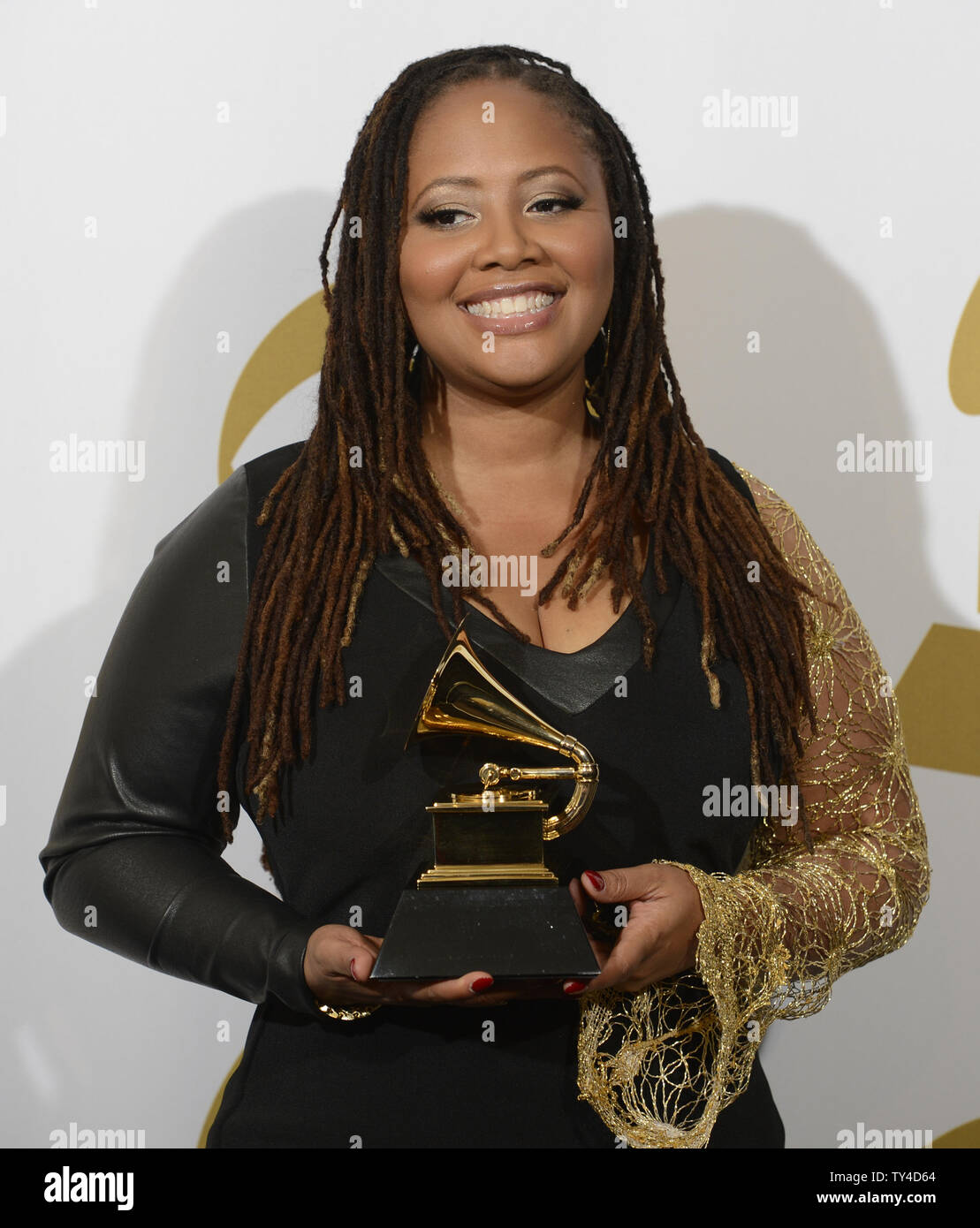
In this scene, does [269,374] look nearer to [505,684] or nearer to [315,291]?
[315,291]

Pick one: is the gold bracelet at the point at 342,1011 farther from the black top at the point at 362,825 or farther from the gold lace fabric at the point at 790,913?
the gold lace fabric at the point at 790,913

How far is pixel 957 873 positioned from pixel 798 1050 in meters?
0.38

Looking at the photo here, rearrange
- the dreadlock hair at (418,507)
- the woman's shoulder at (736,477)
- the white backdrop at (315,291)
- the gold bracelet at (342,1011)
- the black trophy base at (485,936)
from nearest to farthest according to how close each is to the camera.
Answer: the black trophy base at (485,936)
the gold bracelet at (342,1011)
the dreadlock hair at (418,507)
the woman's shoulder at (736,477)
the white backdrop at (315,291)

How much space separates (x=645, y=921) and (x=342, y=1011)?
0.30 m

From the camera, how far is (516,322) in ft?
4.74

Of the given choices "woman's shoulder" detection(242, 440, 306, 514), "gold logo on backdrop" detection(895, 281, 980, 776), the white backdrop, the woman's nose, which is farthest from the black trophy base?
"gold logo on backdrop" detection(895, 281, 980, 776)

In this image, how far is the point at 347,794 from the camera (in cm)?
141

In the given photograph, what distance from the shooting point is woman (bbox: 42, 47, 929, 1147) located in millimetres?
1389

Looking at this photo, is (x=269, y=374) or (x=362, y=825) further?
(x=269, y=374)

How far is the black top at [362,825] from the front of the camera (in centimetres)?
139

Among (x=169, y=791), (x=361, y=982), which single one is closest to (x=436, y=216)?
(x=169, y=791)

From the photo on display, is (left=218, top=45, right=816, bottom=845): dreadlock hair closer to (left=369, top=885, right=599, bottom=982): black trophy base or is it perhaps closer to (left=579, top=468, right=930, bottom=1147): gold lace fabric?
(left=579, top=468, right=930, bottom=1147): gold lace fabric

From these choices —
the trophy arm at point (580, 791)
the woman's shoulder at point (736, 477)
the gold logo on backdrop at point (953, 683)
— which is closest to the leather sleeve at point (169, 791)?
the trophy arm at point (580, 791)

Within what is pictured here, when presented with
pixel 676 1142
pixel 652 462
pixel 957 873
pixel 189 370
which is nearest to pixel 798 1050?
pixel 957 873
